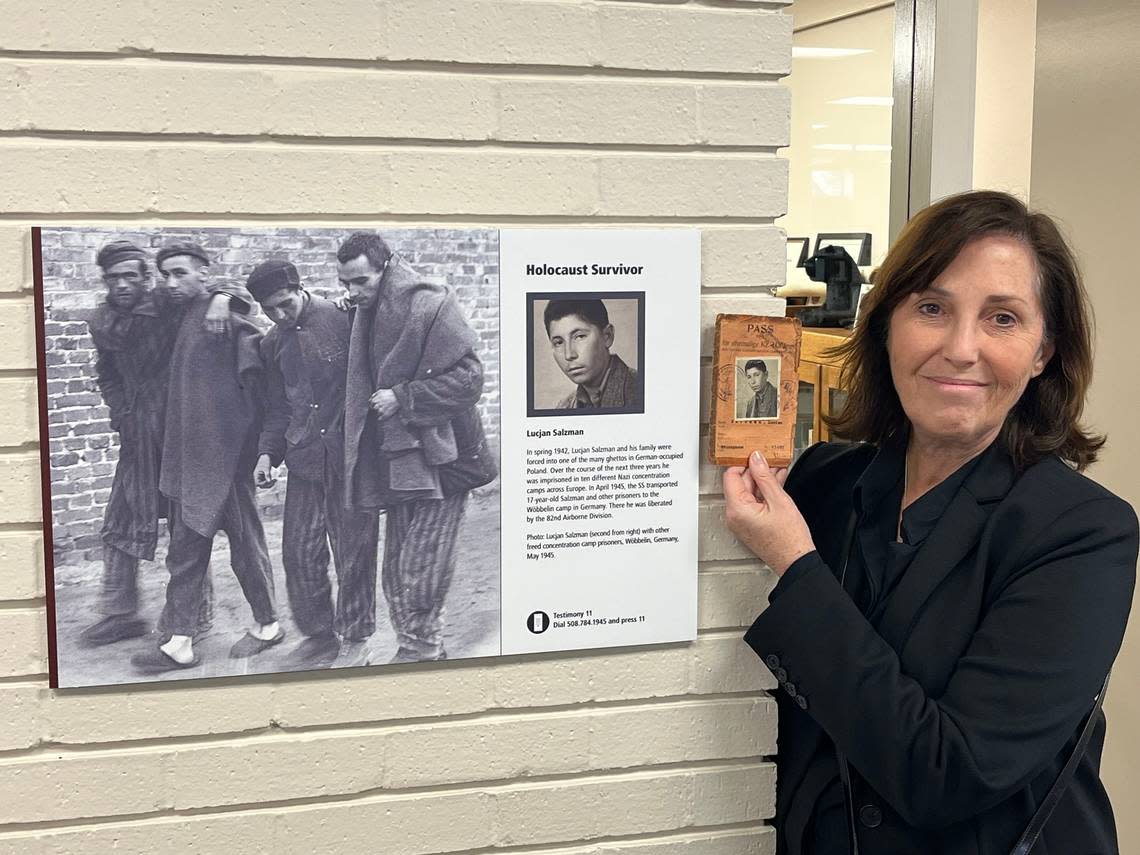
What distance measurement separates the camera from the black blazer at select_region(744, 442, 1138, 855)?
1377 millimetres

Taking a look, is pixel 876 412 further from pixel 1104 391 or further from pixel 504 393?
pixel 1104 391

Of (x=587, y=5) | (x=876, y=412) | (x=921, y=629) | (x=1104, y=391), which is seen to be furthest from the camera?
(x=1104, y=391)

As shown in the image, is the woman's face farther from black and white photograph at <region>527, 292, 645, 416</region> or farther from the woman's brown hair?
black and white photograph at <region>527, 292, 645, 416</region>

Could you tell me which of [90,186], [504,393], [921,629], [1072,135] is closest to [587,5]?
[504,393]

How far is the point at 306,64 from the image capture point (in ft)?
4.20

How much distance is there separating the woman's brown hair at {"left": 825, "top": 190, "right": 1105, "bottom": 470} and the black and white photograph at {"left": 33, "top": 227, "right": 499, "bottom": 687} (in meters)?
0.46

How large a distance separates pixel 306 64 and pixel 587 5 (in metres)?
0.33

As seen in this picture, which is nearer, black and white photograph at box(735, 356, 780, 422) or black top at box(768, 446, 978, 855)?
black and white photograph at box(735, 356, 780, 422)

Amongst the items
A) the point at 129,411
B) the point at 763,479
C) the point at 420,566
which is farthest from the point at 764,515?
the point at 129,411

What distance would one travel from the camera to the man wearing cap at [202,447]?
1266mm

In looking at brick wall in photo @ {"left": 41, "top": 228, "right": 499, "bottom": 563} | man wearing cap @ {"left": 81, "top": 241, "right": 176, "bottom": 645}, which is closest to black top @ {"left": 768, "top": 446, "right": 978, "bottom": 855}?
brick wall in photo @ {"left": 41, "top": 228, "right": 499, "bottom": 563}

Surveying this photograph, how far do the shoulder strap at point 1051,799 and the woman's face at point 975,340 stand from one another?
0.37m

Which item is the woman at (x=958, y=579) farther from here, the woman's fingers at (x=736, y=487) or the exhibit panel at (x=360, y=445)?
the exhibit panel at (x=360, y=445)

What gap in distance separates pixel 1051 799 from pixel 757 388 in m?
0.63
